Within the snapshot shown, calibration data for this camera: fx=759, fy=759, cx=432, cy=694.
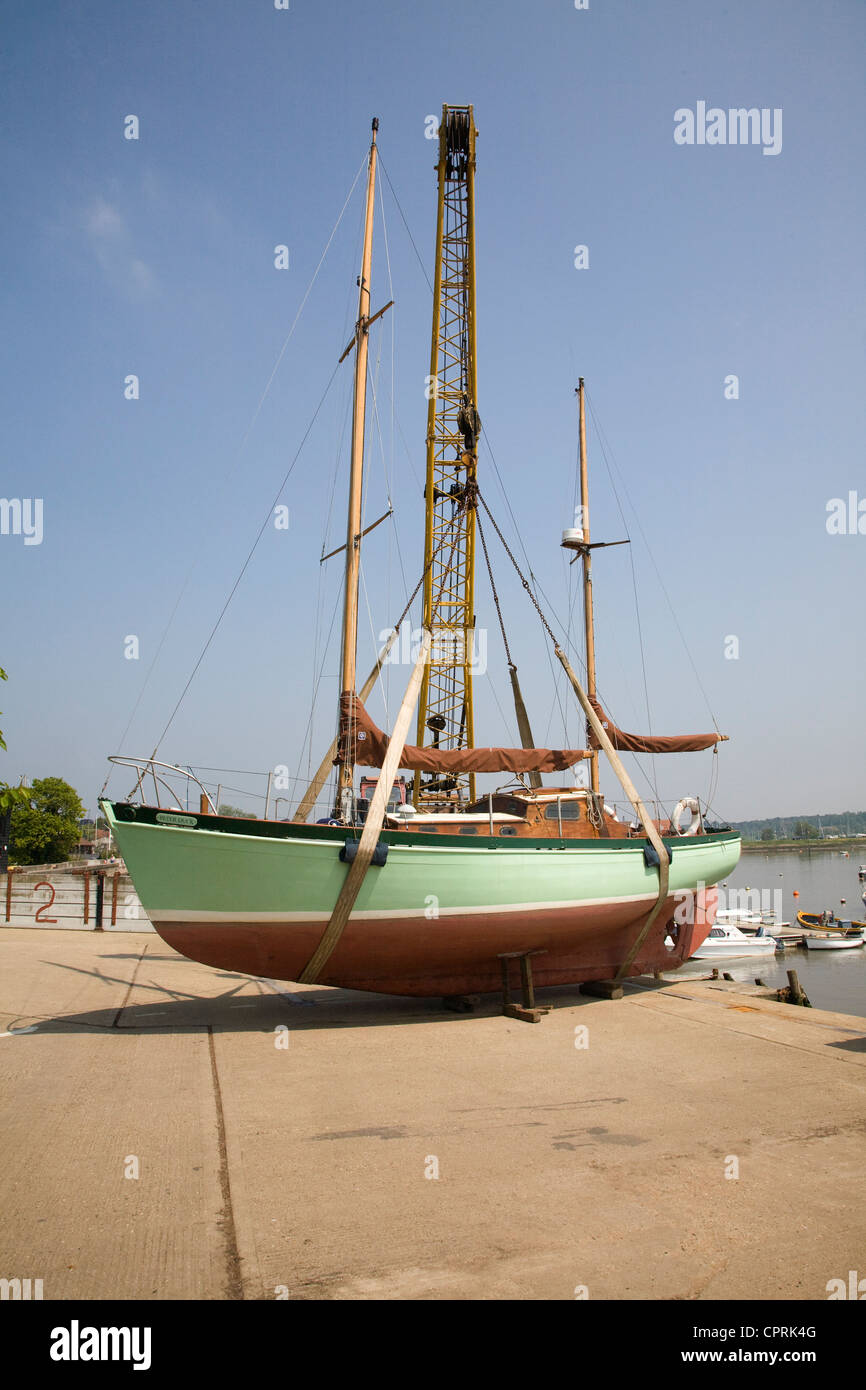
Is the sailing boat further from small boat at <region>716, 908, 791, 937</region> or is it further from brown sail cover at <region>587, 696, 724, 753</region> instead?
small boat at <region>716, 908, 791, 937</region>

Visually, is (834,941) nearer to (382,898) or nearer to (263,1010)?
(263,1010)

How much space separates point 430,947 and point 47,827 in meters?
63.8

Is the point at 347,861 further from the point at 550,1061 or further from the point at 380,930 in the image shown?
the point at 550,1061

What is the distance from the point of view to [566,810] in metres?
13.9

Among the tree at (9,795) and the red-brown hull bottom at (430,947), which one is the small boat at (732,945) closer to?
the red-brown hull bottom at (430,947)

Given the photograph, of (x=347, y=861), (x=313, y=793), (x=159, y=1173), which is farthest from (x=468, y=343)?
(x=159, y=1173)

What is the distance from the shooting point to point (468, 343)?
25844 millimetres

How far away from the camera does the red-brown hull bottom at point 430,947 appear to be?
32.1ft

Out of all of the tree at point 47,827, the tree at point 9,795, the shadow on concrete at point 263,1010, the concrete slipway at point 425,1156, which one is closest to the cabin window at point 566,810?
the shadow on concrete at point 263,1010

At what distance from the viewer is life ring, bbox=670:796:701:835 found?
16.8 meters

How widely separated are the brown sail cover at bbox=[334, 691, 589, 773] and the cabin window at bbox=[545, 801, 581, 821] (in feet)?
2.87

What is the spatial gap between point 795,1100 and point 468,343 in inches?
967

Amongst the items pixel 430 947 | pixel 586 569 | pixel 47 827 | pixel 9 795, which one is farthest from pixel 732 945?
pixel 47 827
